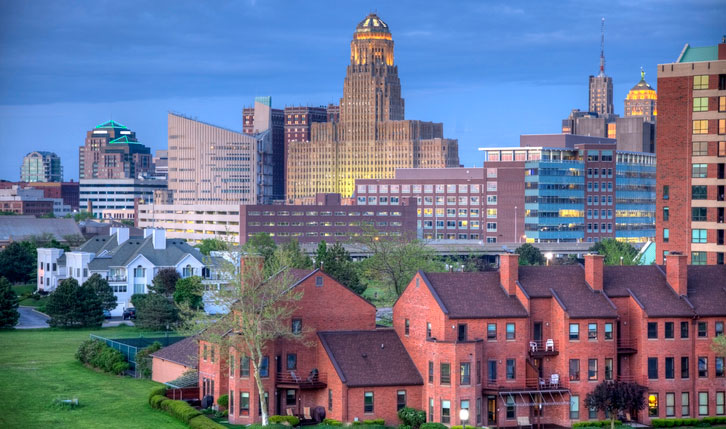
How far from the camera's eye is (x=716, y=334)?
267ft

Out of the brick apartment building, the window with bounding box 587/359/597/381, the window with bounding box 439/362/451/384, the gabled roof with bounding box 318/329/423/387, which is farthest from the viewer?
the window with bounding box 587/359/597/381

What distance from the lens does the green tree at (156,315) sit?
4867 inches

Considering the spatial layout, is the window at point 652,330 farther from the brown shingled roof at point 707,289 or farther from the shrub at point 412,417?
the shrub at point 412,417

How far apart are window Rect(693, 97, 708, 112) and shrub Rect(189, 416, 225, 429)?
54.2 m

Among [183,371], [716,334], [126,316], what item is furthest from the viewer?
[126,316]

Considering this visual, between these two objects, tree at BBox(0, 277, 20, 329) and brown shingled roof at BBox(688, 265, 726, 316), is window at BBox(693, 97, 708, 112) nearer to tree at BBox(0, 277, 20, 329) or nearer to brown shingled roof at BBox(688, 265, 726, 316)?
brown shingled roof at BBox(688, 265, 726, 316)

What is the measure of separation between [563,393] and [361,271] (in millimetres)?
65372

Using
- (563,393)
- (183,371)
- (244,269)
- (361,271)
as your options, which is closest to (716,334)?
(563,393)

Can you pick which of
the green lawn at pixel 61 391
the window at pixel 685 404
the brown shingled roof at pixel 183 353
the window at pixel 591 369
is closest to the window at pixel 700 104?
the window at pixel 685 404

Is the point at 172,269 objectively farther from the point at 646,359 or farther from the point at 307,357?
the point at 646,359

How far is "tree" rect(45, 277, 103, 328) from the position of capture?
131 m

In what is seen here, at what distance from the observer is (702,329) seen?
81.1 m

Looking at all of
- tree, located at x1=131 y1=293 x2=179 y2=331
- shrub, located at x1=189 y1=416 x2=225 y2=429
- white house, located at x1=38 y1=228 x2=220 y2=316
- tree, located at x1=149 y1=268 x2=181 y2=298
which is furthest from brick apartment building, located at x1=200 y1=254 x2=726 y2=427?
white house, located at x1=38 y1=228 x2=220 y2=316

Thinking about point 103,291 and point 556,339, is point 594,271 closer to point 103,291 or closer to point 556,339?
point 556,339
